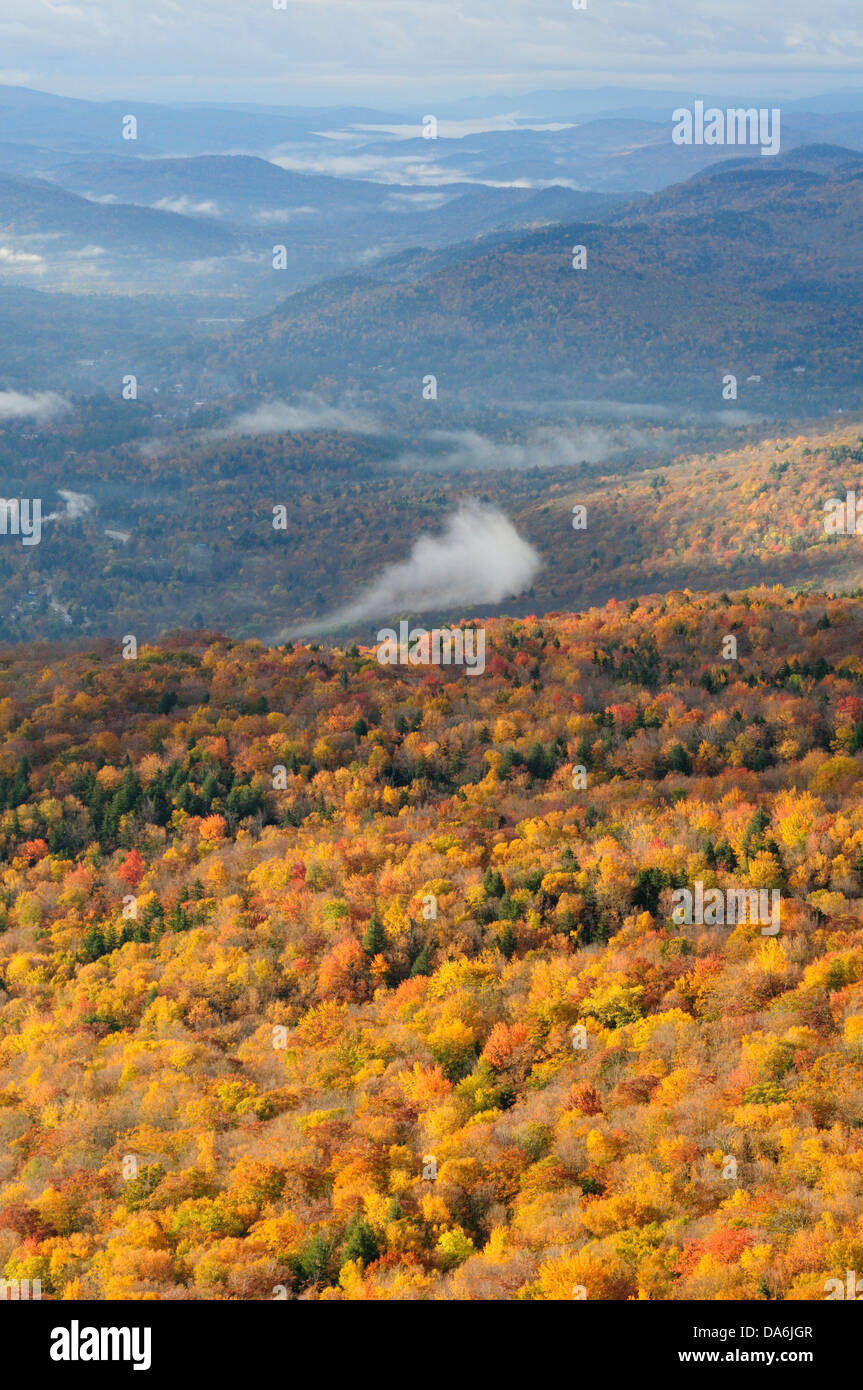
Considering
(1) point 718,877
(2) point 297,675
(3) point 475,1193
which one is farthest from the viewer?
(2) point 297,675

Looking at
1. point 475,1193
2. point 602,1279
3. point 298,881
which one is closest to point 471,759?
point 298,881

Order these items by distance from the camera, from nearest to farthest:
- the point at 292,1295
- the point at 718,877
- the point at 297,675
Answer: the point at 292,1295 → the point at 718,877 → the point at 297,675

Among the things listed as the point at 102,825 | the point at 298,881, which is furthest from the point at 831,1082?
the point at 102,825

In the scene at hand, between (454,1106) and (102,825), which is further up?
(102,825)

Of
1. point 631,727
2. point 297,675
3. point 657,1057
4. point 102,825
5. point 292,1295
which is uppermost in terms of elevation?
point 297,675

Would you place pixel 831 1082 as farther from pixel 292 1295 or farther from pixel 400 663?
pixel 400 663

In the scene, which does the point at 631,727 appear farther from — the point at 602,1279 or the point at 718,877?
the point at 602,1279

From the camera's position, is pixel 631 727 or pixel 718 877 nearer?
pixel 718 877
